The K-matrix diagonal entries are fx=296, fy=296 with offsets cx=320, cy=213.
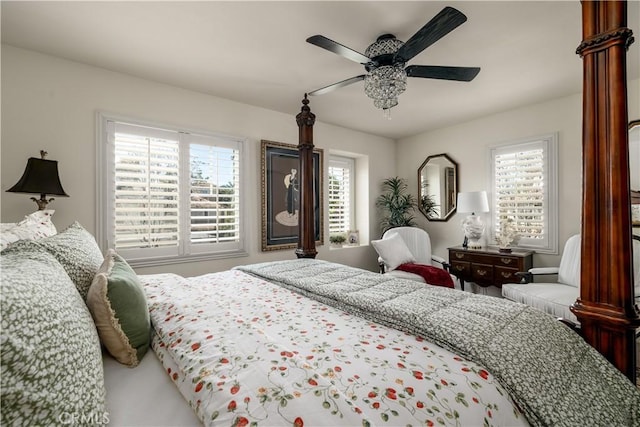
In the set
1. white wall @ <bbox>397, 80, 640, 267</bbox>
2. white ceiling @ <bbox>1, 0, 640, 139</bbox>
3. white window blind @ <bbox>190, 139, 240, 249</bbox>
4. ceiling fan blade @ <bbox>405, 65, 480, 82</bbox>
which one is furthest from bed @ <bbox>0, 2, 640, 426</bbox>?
white wall @ <bbox>397, 80, 640, 267</bbox>

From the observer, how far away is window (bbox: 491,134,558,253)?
354cm

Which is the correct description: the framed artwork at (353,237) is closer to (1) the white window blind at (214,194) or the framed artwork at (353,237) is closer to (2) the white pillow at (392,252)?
(2) the white pillow at (392,252)

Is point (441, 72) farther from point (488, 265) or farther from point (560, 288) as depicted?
point (488, 265)

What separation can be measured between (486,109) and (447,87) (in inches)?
42.1

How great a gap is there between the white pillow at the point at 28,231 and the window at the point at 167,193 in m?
0.80

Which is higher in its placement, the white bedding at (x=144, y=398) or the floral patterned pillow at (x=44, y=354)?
the floral patterned pillow at (x=44, y=354)

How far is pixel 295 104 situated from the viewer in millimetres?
3615

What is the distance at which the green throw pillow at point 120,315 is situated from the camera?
936mm

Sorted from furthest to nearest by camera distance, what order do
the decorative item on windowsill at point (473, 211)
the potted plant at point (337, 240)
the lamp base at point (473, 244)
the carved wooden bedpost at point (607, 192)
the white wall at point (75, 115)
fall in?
1. the potted plant at point (337, 240)
2. the lamp base at point (473, 244)
3. the decorative item on windowsill at point (473, 211)
4. the white wall at point (75, 115)
5. the carved wooden bedpost at point (607, 192)

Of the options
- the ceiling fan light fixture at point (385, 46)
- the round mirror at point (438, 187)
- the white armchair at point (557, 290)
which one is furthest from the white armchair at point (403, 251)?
the ceiling fan light fixture at point (385, 46)

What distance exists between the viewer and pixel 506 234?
372cm

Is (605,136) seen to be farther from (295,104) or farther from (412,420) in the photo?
(295,104)

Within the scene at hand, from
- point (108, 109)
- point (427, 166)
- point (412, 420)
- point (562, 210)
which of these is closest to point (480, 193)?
point (562, 210)

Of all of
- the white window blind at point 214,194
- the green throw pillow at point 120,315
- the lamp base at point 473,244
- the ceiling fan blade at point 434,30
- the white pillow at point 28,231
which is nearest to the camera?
the green throw pillow at point 120,315
